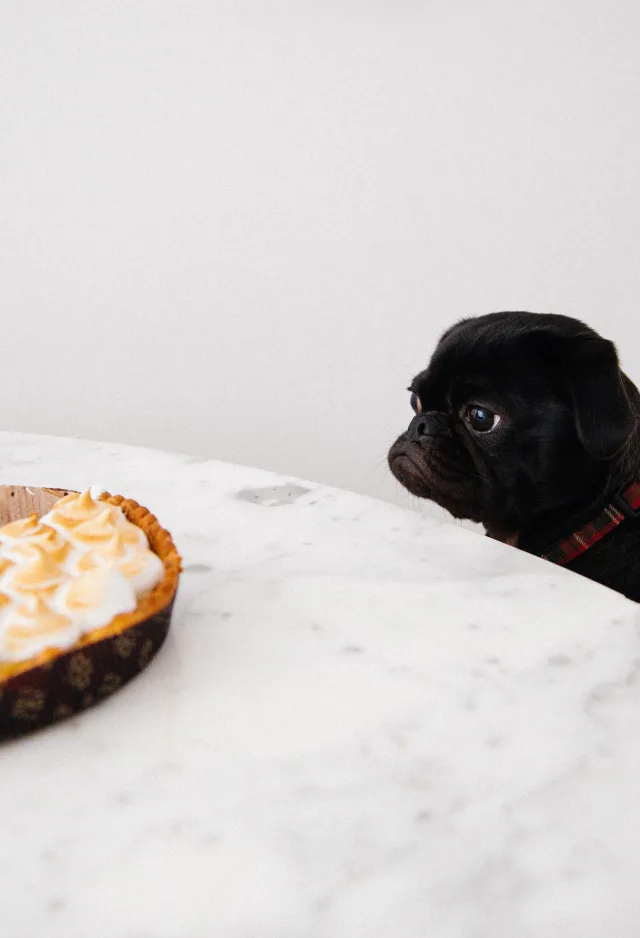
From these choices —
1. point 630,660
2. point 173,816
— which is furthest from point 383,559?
point 173,816

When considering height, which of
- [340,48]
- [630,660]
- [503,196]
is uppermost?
[340,48]

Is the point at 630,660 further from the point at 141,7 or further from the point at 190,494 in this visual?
the point at 141,7

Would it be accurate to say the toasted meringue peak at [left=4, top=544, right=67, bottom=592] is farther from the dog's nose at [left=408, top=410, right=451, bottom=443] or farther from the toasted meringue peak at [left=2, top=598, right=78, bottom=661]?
the dog's nose at [left=408, top=410, right=451, bottom=443]

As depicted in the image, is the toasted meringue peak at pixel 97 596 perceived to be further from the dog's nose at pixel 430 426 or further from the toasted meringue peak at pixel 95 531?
the dog's nose at pixel 430 426

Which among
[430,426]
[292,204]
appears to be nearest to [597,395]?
[430,426]

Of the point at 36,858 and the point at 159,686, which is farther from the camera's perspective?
the point at 159,686

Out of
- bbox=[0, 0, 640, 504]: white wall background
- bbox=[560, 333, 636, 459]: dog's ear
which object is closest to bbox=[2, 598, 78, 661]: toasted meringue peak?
bbox=[560, 333, 636, 459]: dog's ear
